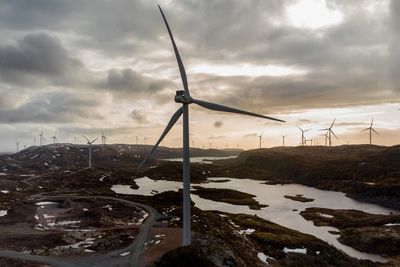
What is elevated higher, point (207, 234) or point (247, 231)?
point (207, 234)

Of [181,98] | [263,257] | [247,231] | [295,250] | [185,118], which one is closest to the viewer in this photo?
[181,98]

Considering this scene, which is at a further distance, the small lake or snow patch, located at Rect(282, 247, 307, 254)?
the small lake

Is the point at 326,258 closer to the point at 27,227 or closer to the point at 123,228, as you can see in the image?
the point at 123,228

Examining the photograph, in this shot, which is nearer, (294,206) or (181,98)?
(181,98)

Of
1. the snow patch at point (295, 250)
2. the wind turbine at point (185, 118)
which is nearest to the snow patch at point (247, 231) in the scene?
the snow patch at point (295, 250)

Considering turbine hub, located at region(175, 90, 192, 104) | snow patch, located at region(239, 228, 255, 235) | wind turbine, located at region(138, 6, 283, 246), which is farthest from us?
snow patch, located at region(239, 228, 255, 235)

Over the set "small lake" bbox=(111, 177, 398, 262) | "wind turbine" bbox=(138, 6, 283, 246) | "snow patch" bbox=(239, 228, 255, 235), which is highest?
"wind turbine" bbox=(138, 6, 283, 246)

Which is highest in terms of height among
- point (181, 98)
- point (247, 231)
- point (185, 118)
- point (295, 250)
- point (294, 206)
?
point (181, 98)

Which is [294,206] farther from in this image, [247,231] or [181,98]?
[181,98]

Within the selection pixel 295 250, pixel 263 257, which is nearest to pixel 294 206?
pixel 295 250

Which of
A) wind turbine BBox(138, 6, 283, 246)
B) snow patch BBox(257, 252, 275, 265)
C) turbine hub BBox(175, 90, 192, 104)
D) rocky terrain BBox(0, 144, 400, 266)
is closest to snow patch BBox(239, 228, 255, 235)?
rocky terrain BBox(0, 144, 400, 266)

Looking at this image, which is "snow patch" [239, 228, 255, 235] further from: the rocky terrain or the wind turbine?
the wind turbine

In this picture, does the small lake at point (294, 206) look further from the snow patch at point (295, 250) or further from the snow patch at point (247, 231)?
the snow patch at point (247, 231)
